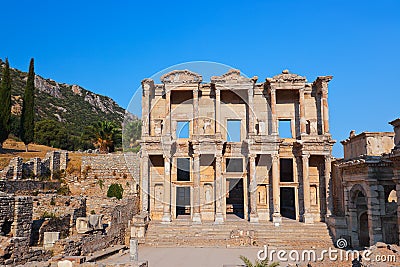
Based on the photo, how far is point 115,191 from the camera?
2886 cm

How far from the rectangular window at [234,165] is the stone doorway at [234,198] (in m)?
2.85

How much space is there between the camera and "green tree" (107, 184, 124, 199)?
94.0 ft

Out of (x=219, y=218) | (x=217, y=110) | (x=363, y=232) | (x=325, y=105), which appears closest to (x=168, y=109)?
(x=217, y=110)

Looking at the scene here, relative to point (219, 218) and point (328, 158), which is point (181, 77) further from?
point (328, 158)

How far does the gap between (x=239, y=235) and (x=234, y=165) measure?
7049 millimetres

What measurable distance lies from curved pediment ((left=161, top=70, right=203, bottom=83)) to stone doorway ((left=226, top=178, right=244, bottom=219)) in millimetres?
9281

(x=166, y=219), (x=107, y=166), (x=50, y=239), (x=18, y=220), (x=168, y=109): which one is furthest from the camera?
(x=107, y=166)

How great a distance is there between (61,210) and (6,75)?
2618 cm

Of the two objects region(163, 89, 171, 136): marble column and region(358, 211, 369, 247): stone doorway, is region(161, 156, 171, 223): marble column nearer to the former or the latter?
region(163, 89, 171, 136): marble column

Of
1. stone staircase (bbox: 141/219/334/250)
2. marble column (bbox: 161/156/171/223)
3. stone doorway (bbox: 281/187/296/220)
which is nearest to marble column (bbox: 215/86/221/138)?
marble column (bbox: 161/156/171/223)

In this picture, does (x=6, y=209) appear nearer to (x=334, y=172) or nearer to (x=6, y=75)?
(x=334, y=172)

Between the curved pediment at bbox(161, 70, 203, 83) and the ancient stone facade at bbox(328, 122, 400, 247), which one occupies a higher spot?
the curved pediment at bbox(161, 70, 203, 83)

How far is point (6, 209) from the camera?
14.9 m

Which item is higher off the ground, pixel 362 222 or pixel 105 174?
pixel 105 174
